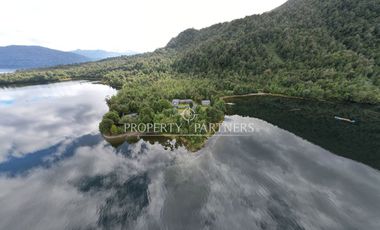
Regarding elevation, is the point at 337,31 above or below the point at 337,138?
above

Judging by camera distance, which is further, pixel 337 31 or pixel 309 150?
pixel 337 31

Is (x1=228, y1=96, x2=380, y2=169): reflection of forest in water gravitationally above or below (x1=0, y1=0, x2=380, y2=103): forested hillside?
below

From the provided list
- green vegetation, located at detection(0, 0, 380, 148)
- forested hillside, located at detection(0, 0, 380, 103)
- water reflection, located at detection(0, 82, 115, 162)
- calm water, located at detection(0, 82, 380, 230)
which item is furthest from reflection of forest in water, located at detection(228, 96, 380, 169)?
water reflection, located at detection(0, 82, 115, 162)

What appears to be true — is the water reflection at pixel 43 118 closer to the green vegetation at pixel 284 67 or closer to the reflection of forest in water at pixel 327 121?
the green vegetation at pixel 284 67

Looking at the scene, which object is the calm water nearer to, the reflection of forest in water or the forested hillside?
the reflection of forest in water

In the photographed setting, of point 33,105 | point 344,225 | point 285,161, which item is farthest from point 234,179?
point 33,105

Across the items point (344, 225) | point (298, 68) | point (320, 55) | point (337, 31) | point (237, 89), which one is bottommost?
point (344, 225)

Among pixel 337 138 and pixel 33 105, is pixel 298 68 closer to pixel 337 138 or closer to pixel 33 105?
pixel 337 138

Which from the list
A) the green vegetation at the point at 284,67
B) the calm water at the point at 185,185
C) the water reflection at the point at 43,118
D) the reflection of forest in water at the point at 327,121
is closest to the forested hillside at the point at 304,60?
the green vegetation at the point at 284,67

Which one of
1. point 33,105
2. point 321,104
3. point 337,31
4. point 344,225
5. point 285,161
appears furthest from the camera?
point 337,31
